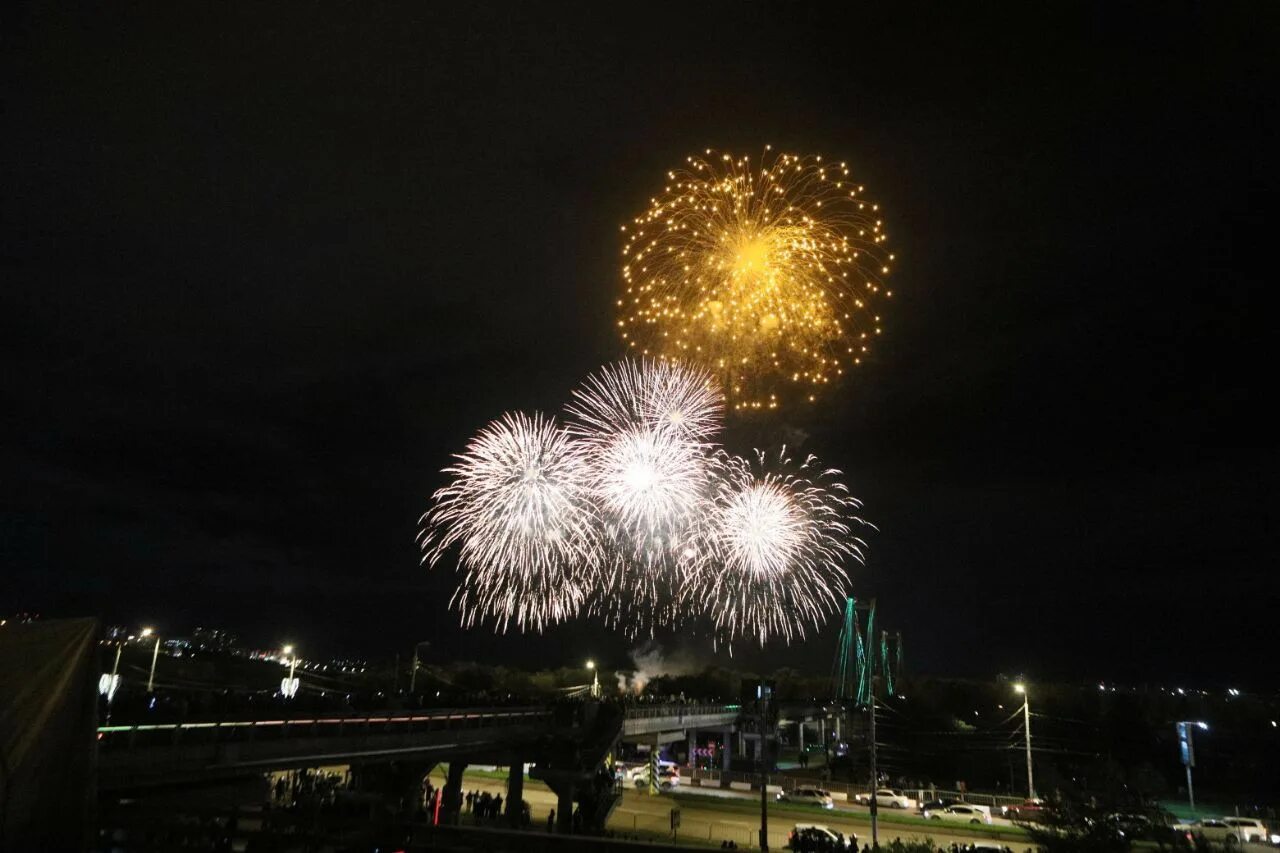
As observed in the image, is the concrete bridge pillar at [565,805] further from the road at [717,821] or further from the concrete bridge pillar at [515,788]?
the road at [717,821]

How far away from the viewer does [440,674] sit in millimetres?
142500

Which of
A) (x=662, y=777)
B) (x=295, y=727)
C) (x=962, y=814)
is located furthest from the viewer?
(x=662, y=777)

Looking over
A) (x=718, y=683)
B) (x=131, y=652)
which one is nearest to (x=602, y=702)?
(x=718, y=683)

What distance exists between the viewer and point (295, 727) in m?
23.7

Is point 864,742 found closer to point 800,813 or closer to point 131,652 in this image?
point 800,813

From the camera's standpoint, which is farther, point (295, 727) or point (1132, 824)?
point (1132, 824)

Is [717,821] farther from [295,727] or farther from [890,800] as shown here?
[295,727]

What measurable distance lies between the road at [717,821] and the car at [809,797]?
1.71 meters

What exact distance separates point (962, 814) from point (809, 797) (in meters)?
9.24

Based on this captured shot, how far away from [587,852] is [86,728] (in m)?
4.46

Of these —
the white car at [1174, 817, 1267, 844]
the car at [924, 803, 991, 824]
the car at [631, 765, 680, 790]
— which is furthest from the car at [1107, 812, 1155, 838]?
the car at [631, 765, 680, 790]

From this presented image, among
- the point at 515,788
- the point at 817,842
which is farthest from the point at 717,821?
the point at 817,842

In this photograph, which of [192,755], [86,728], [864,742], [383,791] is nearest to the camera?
[86,728]

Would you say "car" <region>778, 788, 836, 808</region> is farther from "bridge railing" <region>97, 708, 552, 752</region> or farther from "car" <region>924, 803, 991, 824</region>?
"bridge railing" <region>97, 708, 552, 752</region>
